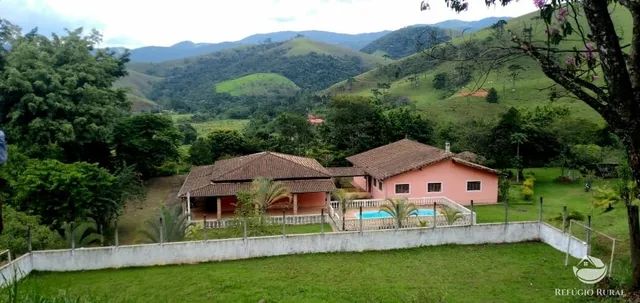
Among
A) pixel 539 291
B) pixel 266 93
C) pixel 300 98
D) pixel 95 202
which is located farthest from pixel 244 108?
pixel 539 291

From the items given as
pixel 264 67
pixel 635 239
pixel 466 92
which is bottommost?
pixel 635 239

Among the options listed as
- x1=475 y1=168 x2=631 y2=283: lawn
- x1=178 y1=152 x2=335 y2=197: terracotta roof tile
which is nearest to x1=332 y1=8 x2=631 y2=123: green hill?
x1=475 y1=168 x2=631 y2=283: lawn

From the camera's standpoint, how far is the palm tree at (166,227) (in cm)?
1486

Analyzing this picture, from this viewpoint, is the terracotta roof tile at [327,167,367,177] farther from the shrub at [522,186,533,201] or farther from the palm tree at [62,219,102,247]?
the palm tree at [62,219,102,247]

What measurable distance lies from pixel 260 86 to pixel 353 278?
11340cm

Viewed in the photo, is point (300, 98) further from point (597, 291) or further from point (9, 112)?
point (597, 291)

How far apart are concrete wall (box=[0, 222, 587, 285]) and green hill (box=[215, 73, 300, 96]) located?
331 feet

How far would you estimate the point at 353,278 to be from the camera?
1301 centimetres

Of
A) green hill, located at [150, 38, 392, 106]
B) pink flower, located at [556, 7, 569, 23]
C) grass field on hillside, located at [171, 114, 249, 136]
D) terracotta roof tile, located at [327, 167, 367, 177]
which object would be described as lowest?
terracotta roof tile, located at [327, 167, 367, 177]

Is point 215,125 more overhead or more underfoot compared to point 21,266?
more overhead

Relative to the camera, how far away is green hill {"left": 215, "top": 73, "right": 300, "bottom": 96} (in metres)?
119

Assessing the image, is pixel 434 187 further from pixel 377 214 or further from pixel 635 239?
pixel 635 239

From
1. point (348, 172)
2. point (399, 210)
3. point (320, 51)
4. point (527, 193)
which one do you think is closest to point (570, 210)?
point (527, 193)

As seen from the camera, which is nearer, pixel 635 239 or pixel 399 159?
pixel 635 239
